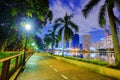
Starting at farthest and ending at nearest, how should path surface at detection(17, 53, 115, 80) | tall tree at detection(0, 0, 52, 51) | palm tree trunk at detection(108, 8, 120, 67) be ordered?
1. palm tree trunk at detection(108, 8, 120, 67)
2. tall tree at detection(0, 0, 52, 51)
3. path surface at detection(17, 53, 115, 80)

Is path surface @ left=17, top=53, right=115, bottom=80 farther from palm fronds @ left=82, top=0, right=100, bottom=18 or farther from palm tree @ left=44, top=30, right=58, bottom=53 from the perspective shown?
palm tree @ left=44, top=30, right=58, bottom=53

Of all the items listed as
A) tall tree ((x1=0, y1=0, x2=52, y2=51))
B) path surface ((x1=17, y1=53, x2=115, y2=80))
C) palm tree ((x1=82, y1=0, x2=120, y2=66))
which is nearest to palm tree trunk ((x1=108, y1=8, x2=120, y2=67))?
palm tree ((x1=82, y1=0, x2=120, y2=66))

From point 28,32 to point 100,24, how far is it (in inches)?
391

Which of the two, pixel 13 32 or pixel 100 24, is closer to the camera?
pixel 100 24

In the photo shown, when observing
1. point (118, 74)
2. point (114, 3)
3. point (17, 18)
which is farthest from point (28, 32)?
point (118, 74)

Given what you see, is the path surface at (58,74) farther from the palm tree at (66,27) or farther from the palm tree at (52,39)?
the palm tree at (52,39)

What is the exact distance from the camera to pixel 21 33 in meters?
23.0

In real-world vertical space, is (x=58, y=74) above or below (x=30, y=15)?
below

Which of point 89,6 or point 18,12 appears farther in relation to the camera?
point 89,6

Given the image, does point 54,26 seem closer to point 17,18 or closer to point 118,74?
point 17,18

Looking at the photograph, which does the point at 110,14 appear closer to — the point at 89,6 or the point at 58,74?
the point at 89,6

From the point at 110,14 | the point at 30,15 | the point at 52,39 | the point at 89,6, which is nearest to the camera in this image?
the point at 30,15

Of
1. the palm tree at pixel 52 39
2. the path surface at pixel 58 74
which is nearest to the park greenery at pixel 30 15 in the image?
the path surface at pixel 58 74

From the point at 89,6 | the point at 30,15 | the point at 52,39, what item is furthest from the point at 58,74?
the point at 52,39
